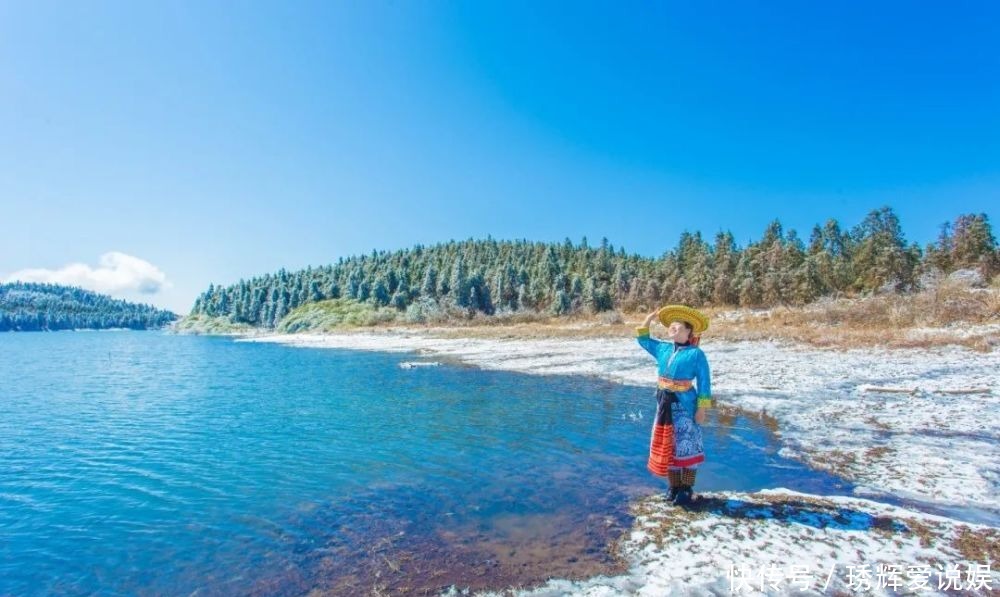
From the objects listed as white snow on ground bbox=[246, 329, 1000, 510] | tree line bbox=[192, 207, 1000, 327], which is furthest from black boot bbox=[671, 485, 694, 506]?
tree line bbox=[192, 207, 1000, 327]

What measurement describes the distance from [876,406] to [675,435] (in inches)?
457

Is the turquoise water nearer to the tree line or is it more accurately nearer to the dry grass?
the dry grass

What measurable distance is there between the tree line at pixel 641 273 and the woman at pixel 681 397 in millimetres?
63618

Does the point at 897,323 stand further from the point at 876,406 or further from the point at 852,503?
the point at 852,503

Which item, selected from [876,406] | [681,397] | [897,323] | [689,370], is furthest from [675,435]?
[897,323]

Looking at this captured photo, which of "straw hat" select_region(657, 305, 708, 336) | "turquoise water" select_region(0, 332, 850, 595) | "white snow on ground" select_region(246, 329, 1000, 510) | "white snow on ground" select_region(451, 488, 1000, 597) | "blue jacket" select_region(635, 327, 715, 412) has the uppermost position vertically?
"straw hat" select_region(657, 305, 708, 336)

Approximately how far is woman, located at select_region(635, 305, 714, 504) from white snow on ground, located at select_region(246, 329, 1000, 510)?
12.4 feet

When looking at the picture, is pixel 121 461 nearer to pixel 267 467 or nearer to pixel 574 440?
pixel 267 467

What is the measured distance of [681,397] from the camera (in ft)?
26.2

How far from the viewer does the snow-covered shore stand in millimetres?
6016

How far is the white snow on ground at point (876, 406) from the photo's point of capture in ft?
30.7

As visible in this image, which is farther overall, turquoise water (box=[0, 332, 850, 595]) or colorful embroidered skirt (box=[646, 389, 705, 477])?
colorful embroidered skirt (box=[646, 389, 705, 477])

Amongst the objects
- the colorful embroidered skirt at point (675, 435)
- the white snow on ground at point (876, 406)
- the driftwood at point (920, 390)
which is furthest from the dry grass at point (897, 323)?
the colorful embroidered skirt at point (675, 435)

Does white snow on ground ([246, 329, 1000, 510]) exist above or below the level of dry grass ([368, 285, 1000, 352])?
below
